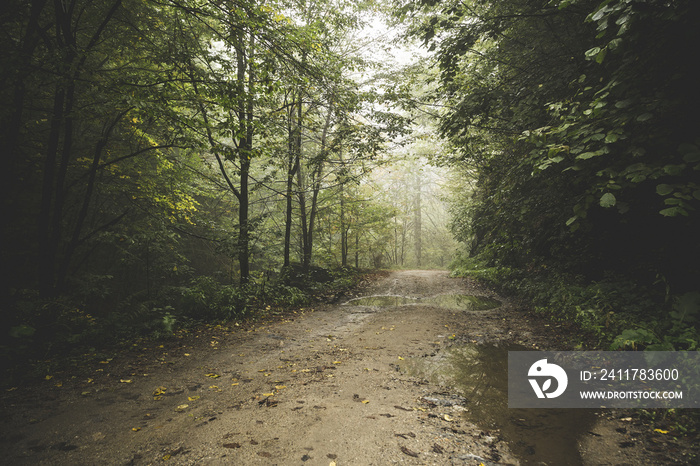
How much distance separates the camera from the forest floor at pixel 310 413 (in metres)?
2.34

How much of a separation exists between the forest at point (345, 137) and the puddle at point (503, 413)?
5.41 ft

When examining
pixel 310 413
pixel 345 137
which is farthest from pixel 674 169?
pixel 345 137

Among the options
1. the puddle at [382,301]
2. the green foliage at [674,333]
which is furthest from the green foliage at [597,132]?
the puddle at [382,301]

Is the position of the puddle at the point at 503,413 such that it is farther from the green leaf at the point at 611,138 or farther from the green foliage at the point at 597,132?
the green leaf at the point at 611,138

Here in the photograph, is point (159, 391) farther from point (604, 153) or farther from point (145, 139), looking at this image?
point (145, 139)

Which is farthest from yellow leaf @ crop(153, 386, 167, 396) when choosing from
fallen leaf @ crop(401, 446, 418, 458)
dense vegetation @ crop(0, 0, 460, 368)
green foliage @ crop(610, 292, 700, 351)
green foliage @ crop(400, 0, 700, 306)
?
green foliage @ crop(610, 292, 700, 351)

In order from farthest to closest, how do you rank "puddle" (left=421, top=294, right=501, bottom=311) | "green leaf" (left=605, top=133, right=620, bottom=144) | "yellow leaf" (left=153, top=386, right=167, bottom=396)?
"puddle" (left=421, top=294, right=501, bottom=311)
"yellow leaf" (left=153, top=386, right=167, bottom=396)
"green leaf" (left=605, top=133, right=620, bottom=144)

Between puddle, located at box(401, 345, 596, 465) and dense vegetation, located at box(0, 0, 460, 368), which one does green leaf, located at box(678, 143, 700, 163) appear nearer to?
puddle, located at box(401, 345, 596, 465)

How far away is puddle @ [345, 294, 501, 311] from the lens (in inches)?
309

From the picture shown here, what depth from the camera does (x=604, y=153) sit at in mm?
3008

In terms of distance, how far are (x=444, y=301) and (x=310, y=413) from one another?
21.8 ft

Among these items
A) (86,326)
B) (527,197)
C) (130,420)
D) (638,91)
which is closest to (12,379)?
(86,326)

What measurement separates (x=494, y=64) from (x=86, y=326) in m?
11.4

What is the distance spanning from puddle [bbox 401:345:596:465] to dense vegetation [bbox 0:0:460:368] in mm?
5107
